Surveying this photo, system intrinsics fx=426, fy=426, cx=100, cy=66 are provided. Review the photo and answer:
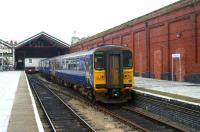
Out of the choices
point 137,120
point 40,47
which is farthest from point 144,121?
point 40,47

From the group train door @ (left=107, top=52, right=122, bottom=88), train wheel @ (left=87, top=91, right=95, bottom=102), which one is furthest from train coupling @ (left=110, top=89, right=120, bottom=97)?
train wheel @ (left=87, top=91, right=95, bottom=102)

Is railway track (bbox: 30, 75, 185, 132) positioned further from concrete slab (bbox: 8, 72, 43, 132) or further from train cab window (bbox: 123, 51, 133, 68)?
concrete slab (bbox: 8, 72, 43, 132)

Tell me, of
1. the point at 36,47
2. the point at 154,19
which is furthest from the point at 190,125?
the point at 36,47

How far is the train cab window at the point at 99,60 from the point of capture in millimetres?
20719

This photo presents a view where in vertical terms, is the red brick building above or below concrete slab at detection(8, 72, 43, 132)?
above

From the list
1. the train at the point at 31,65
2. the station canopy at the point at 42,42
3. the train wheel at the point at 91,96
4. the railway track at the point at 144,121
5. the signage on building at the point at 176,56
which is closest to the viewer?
the railway track at the point at 144,121

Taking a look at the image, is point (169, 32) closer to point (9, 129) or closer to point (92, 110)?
point (92, 110)

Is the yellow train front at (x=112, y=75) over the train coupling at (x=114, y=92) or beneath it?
over

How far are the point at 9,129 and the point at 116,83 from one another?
28.8 feet

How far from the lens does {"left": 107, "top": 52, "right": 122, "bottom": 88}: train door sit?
20641 millimetres

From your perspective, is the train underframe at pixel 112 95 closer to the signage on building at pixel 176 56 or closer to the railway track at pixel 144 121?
the railway track at pixel 144 121

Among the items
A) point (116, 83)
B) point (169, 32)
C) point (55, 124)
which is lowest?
point (55, 124)

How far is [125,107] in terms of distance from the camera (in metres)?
20.8

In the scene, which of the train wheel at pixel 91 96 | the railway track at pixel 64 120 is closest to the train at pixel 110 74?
the train wheel at pixel 91 96
